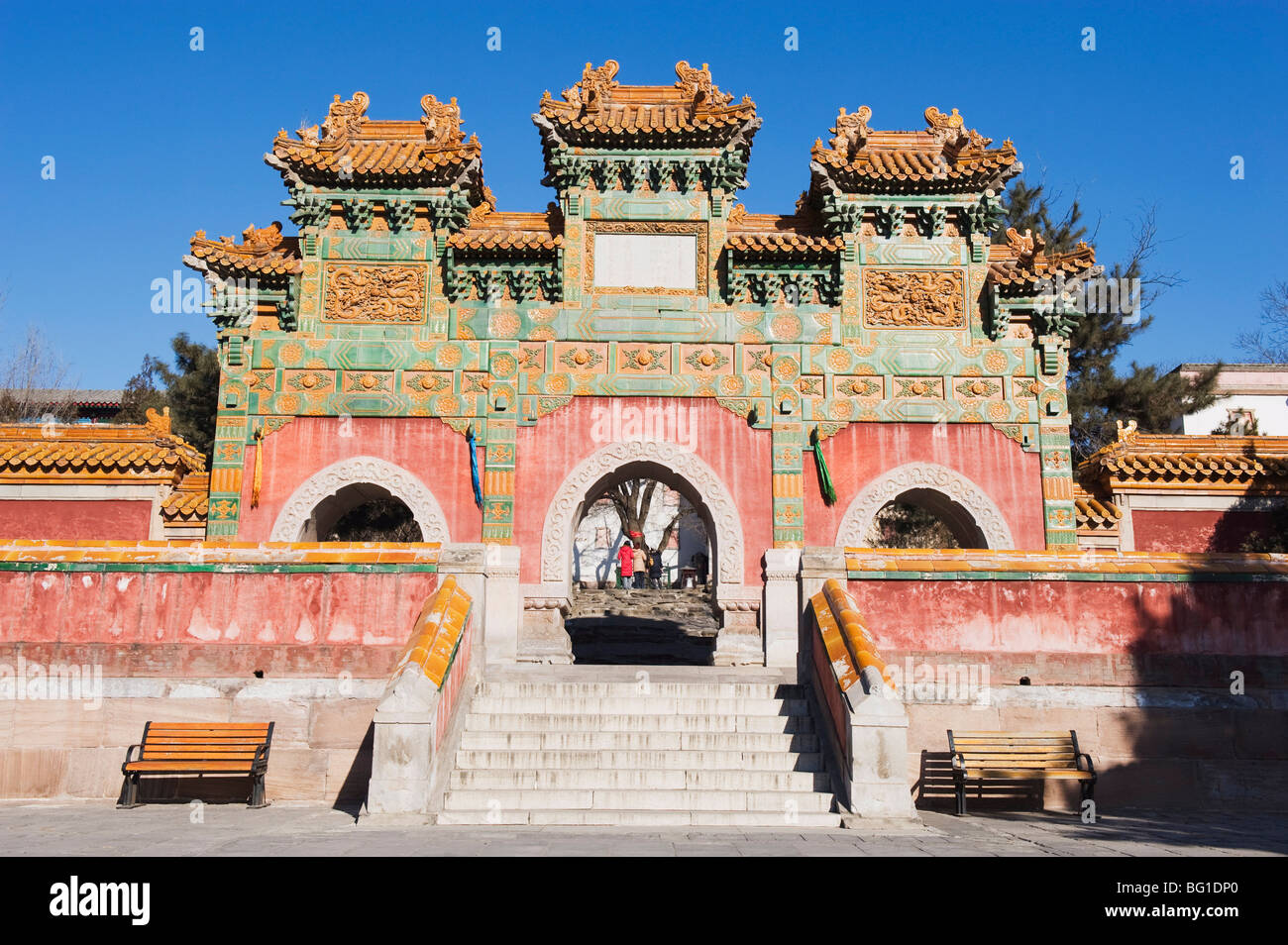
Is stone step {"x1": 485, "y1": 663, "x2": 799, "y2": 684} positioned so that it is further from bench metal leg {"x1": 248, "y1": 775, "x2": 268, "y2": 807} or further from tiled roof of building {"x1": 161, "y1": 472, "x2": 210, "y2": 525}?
tiled roof of building {"x1": 161, "y1": 472, "x2": 210, "y2": 525}

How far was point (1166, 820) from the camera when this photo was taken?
30.2ft

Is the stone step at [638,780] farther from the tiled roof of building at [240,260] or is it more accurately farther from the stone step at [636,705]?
the tiled roof of building at [240,260]

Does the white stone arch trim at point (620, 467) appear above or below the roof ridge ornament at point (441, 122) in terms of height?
below

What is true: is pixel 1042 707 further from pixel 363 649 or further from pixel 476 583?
pixel 363 649

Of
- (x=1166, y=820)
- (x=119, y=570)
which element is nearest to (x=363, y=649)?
(x=119, y=570)

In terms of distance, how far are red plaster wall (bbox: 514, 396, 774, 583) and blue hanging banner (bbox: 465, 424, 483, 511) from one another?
21.3 inches

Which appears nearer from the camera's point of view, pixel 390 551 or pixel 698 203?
pixel 390 551

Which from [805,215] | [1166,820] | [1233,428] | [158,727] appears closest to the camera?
[1166,820]

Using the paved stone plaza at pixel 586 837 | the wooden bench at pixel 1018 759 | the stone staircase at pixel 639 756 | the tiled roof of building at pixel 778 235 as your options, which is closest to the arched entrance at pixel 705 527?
the stone staircase at pixel 639 756

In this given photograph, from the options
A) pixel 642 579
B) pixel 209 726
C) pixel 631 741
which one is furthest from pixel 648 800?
pixel 642 579

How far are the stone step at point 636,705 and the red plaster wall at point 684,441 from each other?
Answer: 4.41 meters

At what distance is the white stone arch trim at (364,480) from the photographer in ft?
49.2

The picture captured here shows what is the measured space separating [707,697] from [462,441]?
629cm

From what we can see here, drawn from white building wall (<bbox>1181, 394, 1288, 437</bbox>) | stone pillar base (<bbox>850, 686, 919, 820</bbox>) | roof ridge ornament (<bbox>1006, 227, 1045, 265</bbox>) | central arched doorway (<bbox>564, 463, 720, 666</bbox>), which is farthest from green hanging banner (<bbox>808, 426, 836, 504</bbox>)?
white building wall (<bbox>1181, 394, 1288, 437</bbox>)
